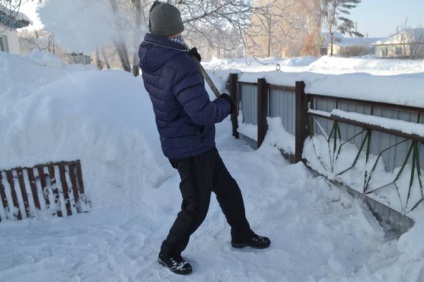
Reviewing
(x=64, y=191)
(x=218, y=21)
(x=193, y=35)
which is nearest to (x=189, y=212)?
(x=64, y=191)

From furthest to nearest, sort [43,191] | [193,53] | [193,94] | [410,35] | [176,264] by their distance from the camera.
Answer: [410,35], [43,191], [176,264], [193,53], [193,94]

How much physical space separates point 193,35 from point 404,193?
9.30 m

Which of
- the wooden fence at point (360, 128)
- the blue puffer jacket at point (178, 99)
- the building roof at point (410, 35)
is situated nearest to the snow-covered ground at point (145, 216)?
the wooden fence at point (360, 128)

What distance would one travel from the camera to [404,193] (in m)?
2.68

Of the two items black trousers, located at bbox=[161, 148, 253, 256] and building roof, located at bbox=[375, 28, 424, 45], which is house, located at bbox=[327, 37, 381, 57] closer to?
building roof, located at bbox=[375, 28, 424, 45]

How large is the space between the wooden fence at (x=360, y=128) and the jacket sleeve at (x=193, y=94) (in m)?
1.51

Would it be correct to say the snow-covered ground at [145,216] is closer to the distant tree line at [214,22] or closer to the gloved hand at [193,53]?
the gloved hand at [193,53]

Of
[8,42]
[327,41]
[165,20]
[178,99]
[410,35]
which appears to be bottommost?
[178,99]

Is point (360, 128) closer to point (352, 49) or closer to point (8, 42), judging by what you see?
point (8, 42)

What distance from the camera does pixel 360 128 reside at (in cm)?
317

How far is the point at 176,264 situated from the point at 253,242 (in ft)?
2.16

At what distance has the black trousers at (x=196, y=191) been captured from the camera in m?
2.38

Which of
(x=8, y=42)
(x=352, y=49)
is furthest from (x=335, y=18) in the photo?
(x=8, y=42)

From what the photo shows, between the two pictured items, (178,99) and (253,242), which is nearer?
(178,99)
